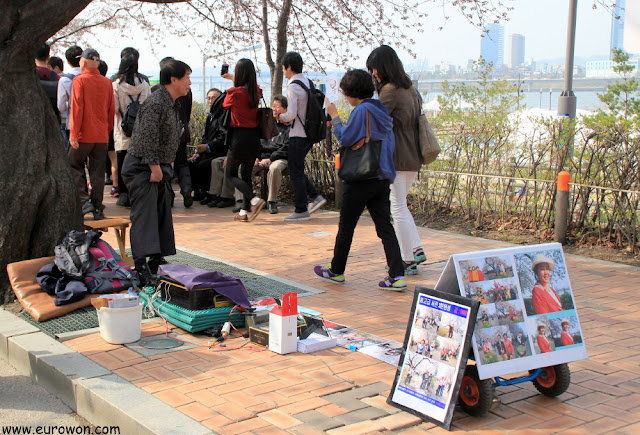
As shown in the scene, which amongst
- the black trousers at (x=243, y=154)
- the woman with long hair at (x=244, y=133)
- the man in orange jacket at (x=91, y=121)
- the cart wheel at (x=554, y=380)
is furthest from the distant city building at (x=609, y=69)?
the man in orange jacket at (x=91, y=121)

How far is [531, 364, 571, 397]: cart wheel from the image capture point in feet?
13.0

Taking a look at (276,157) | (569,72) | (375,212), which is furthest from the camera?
(569,72)

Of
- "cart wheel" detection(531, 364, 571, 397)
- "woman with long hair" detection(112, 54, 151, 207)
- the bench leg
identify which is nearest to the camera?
"cart wheel" detection(531, 364, 571, 397)

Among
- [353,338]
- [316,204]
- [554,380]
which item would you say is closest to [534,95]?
[316,204]

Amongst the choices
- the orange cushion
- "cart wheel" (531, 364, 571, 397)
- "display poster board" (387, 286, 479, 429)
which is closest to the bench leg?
the orange cushion

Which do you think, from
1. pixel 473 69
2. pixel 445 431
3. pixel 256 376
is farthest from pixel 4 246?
pixel 473 69

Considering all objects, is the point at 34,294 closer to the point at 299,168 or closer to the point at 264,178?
the point at 299,168

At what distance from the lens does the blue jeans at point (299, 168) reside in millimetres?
9695

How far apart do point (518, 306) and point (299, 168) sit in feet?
20.2

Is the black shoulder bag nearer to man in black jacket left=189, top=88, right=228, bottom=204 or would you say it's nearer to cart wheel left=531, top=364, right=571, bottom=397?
cart wheel left=531, top=364, right=571, bottom=397

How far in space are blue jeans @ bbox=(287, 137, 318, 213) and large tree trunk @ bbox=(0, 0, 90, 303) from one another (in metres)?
3.81

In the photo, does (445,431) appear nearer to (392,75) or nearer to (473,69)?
(392,75)

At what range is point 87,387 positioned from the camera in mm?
4113

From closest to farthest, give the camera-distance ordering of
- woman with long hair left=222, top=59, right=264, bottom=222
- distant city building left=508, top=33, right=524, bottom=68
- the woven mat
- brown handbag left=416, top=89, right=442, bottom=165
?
1. the woven mat
2. brown handbag left=416, top=89, right=442, bottom=165
3. woman with long hair left=222, top=59, right=264, bottom=222
4. distant city building left=508, top=33, right=524, bottom=68
